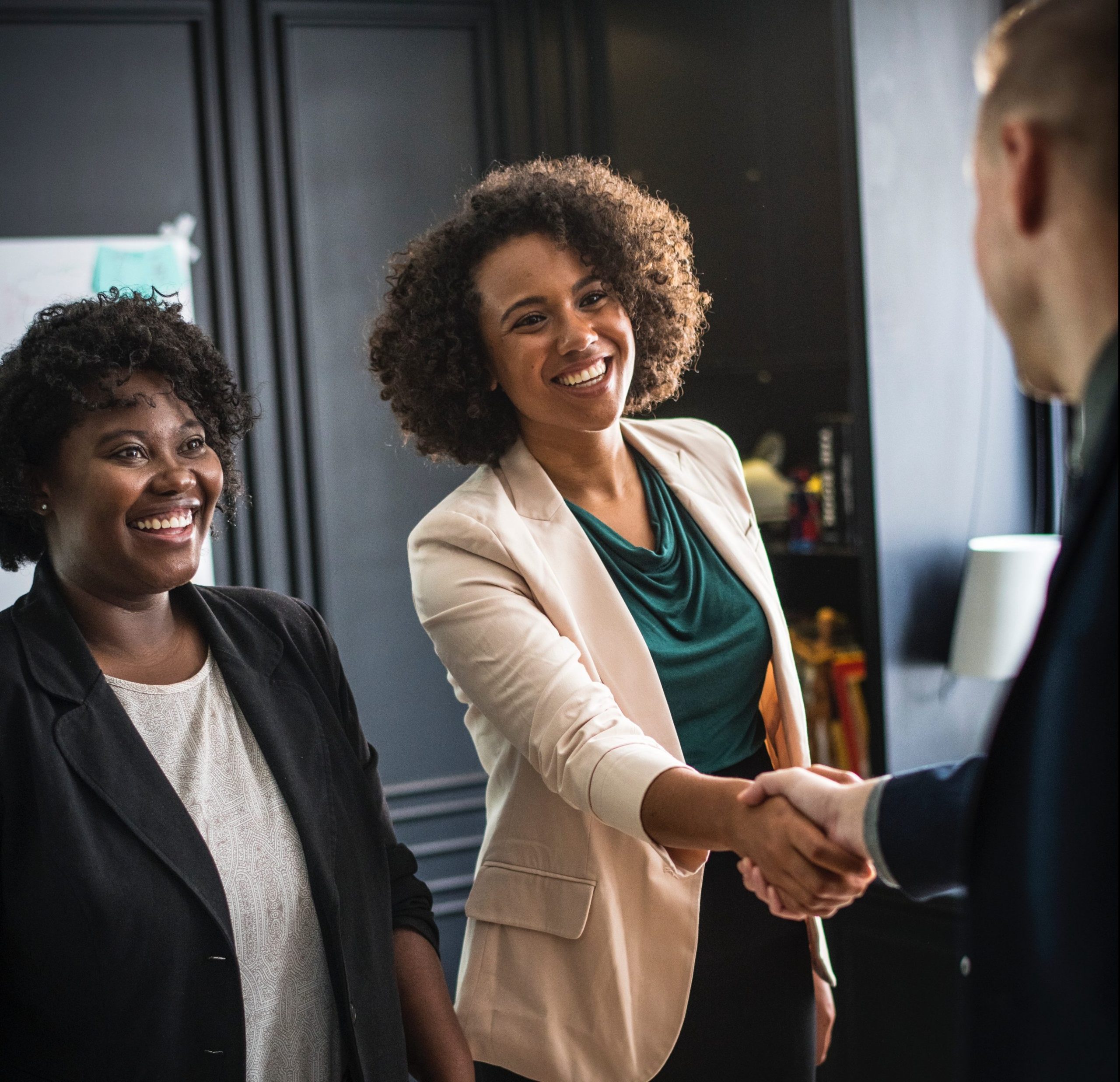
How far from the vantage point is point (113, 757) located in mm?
1307

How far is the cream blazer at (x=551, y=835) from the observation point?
59.7 inches

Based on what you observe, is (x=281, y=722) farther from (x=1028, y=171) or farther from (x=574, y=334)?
(x=1028, y=171)

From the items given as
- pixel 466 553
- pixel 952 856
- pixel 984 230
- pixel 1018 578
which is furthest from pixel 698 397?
pixel 984 230

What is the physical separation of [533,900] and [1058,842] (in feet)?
2.98

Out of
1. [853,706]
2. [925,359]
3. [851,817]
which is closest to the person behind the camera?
[851,817]

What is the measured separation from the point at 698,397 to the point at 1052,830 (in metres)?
2.83

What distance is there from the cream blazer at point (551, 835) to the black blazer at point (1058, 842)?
676 mm

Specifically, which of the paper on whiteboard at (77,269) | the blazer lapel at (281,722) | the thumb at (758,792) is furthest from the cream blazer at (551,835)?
the paper on whiteboard at (77,269)

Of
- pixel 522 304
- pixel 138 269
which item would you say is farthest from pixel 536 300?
pixel 138 269

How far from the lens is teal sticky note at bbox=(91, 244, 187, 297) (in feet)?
10.3

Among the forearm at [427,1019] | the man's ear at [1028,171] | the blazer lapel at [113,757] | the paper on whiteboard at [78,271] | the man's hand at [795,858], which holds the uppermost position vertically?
the paper on whiteboard at [78,271]

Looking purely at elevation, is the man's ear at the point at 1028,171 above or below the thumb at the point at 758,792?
above

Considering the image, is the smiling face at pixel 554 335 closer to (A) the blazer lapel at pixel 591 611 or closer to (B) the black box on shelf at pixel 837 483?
(A) the blazer lapel at pixel 591 611

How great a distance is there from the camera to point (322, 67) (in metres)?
3.41
